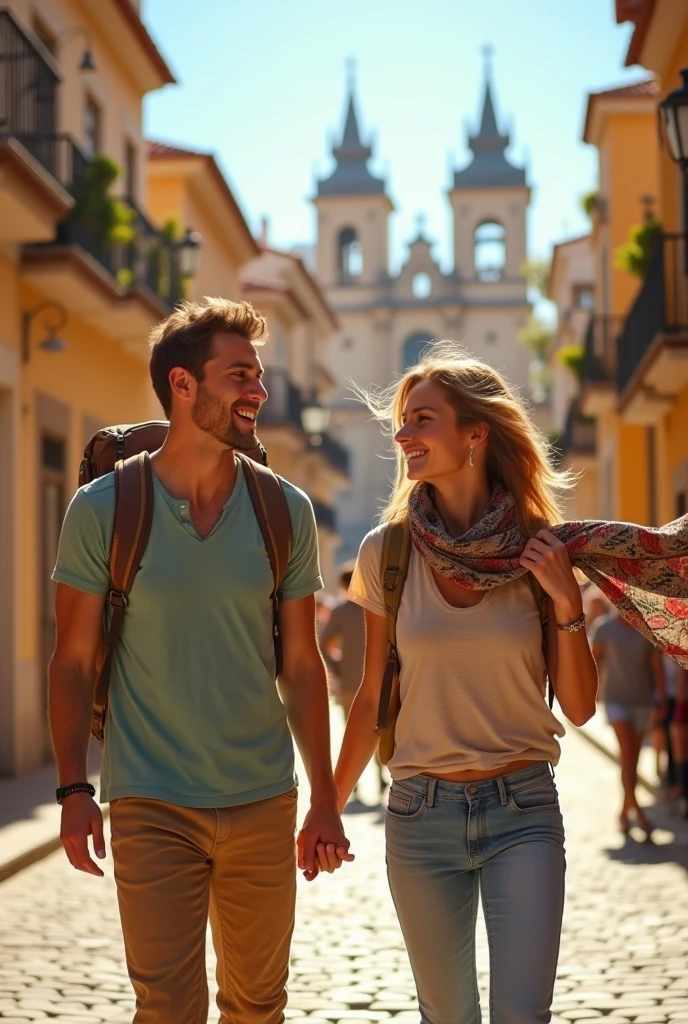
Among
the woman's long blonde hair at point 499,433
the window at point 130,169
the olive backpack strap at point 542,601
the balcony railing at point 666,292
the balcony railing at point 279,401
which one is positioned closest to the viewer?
the olive backpack strap at point 542,601

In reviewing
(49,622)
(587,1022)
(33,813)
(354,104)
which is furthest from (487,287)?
(587,1022)

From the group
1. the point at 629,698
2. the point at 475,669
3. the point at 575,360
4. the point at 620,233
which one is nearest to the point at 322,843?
the point at 475,669

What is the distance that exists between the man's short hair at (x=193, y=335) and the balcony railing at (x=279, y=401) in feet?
112

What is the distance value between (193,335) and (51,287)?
43.1 ft

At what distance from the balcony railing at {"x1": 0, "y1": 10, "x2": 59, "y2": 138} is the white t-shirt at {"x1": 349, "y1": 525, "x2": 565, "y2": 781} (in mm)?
10702

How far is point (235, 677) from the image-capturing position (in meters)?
4.25

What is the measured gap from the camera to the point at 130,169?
23312 millimetres

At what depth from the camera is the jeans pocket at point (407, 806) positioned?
432 cm

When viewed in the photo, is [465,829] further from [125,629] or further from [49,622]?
[49,622]

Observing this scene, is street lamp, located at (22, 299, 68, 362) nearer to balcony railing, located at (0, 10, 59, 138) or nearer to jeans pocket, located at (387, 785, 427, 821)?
balcony railing, located at (0, 10, 59, 138)

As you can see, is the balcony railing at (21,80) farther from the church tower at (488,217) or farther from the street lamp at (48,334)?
the church tower at (488,217)

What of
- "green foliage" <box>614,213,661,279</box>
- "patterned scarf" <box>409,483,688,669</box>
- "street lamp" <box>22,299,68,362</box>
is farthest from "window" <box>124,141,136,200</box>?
"patterned scarf" <box>409,483,688,669</box>

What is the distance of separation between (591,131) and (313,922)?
77.3 ft

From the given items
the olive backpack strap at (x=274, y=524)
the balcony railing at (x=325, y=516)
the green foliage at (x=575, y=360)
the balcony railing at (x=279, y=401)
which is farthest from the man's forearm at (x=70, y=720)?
the balcony railing at (x=325, y=516)
